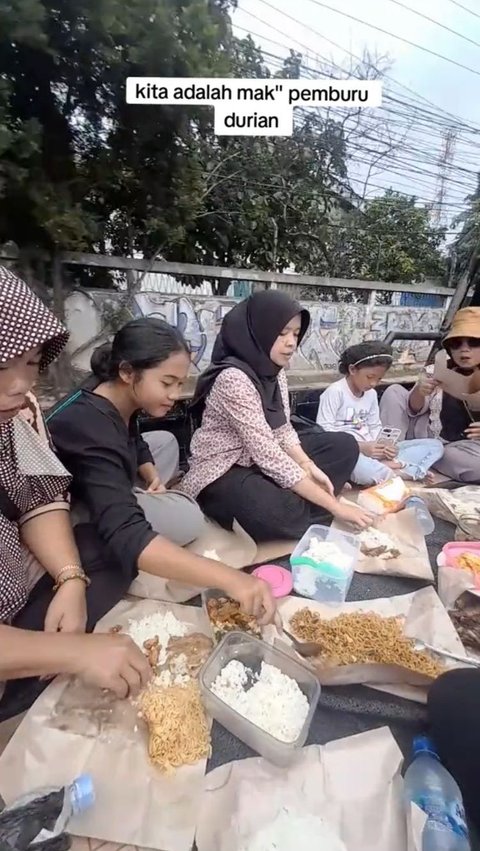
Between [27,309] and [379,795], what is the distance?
127 cm

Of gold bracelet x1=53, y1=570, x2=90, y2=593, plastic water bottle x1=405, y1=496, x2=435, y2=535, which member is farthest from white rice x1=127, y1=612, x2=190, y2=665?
plastic water bottle x1=405, y1=496, x2=435, y2=535

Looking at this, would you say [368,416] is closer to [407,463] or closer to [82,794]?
[407,463]

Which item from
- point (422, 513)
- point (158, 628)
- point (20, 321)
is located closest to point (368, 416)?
point (422, 513)

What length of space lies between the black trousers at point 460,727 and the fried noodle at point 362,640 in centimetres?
13

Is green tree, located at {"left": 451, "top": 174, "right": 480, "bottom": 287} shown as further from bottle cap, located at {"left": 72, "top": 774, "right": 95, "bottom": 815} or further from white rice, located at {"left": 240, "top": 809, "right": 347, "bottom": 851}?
bottle cap, located at {"left": 72, "top": 774, "right": 95, "bottom": 815}

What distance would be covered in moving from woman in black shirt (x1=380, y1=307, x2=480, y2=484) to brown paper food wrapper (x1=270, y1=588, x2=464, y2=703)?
144cm

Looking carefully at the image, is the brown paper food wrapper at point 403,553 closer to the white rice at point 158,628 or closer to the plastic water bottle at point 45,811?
the white rice at point 158,628

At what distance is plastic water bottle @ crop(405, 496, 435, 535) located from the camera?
2.21 meters

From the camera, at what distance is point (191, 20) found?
148 inches

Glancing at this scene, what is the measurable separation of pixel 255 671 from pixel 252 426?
1.00 meters

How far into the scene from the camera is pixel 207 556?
1873 millimetres

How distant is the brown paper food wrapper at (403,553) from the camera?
1.86 m

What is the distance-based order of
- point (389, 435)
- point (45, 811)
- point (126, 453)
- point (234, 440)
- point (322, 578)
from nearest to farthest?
point (45, 811) < point (126, 453) < point (322, 578) < point (234, 440) < point (389, 435)

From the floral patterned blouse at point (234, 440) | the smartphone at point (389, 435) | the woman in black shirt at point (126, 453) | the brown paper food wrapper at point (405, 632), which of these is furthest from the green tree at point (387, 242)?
the brown paper food wrapper at point (405, 632)
